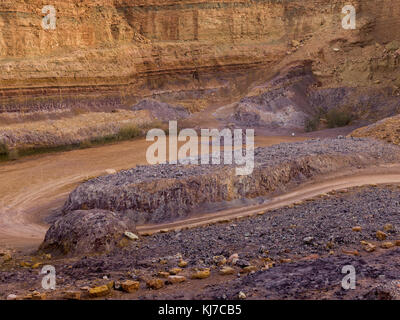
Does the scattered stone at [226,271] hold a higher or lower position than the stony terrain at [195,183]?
lower

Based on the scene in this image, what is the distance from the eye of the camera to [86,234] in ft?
22.8

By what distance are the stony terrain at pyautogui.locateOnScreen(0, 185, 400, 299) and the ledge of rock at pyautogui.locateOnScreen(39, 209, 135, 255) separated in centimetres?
24

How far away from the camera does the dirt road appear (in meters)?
9.70

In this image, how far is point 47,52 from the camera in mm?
21219

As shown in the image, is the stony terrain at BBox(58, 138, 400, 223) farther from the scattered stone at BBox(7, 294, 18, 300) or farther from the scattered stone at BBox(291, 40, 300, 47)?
the scattered stone at BBox(291, 40, 300, 47)

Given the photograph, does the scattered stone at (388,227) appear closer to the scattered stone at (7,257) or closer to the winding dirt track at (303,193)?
the winding dirt track at (303,193)

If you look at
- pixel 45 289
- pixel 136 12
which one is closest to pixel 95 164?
pixel 45 289

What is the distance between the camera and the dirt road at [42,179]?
9703 mm

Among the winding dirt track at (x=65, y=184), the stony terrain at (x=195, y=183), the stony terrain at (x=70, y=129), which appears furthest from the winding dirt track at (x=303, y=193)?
the stony terrain at (x=70, y=129)

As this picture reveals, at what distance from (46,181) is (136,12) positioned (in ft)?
49.4

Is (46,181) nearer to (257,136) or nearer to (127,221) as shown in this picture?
(127,221)

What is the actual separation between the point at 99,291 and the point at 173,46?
22810 millimetres

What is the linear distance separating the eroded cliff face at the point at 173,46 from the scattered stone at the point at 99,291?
16.5 metres

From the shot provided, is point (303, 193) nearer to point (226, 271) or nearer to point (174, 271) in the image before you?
point (226, 271)
